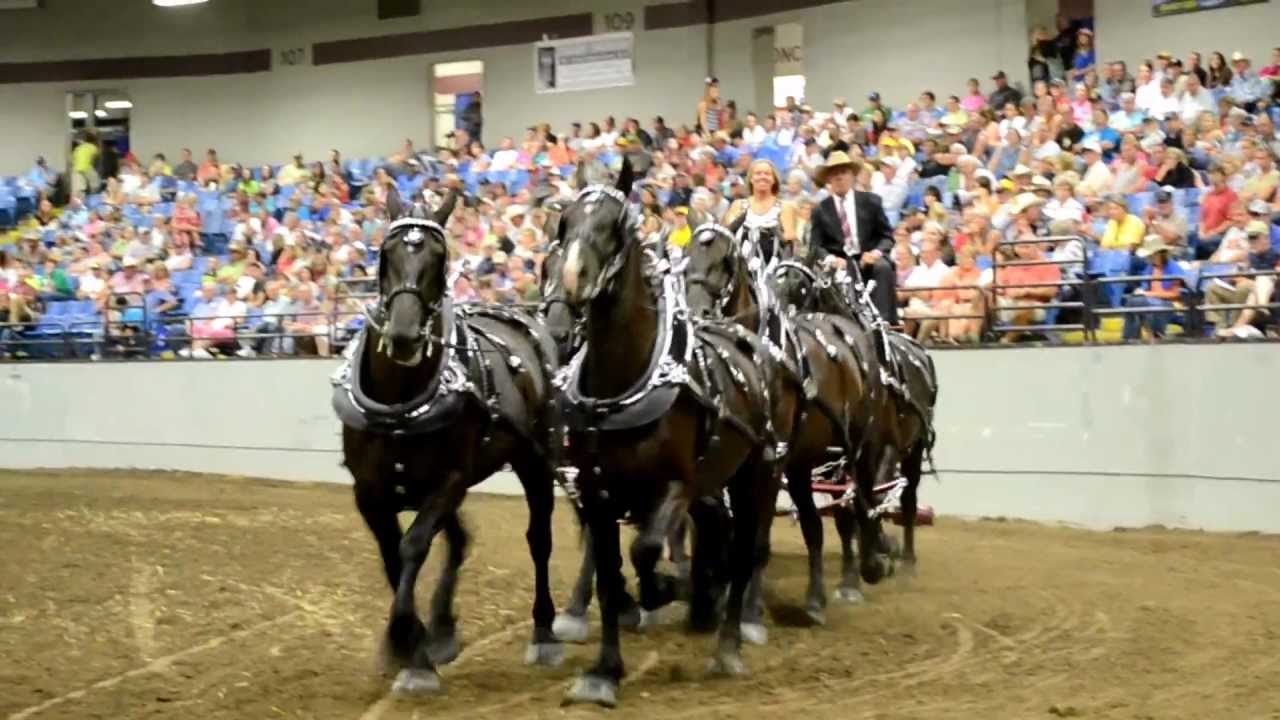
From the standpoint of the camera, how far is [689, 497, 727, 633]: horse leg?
25.1 feet

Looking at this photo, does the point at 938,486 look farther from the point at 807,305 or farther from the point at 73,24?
the point at 73,24

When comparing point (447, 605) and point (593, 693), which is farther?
point (447, 605)

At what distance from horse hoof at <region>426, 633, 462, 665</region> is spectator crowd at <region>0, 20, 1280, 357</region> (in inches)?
85.0

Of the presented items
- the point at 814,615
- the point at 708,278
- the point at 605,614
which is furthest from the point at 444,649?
the point at 708,278

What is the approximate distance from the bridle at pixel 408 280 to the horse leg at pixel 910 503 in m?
4.58

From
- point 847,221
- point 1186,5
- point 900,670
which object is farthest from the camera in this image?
point 1186,5

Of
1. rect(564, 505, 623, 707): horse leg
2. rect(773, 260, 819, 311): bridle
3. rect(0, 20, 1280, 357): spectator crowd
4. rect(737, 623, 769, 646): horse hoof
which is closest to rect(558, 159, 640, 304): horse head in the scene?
→ rect(0, 20, 1280, 357): spectator crowd

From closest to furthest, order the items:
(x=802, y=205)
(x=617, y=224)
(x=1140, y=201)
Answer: (x=617, y=224) → (x=802, y=205) → (x=1140, y=201)

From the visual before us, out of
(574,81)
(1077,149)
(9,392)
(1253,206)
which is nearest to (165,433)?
(9,392)

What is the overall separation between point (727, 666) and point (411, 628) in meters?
1.43

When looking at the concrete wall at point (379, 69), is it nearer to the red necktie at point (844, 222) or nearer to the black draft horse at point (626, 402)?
the red necktie at point (844, 222)

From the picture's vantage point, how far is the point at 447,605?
279 inches

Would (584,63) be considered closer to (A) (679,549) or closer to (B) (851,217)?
(B) (851,217)

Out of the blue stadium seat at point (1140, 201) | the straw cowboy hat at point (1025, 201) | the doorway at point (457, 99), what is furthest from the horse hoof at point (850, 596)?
the doorway at point (457, 99)
